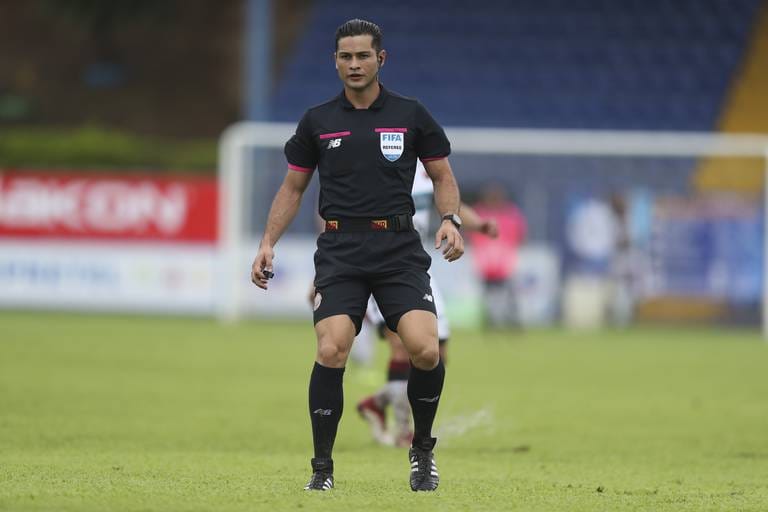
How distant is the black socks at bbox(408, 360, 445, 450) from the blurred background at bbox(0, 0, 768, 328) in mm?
13957

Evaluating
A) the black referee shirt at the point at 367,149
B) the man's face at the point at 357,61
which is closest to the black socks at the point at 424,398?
the black referee shirt at the point at 367,149

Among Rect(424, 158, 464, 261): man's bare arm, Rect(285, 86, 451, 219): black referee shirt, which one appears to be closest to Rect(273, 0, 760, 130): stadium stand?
Rect(424, 158, 464, 261): man's bare arm

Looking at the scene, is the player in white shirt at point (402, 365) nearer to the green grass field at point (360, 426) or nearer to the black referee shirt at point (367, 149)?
the green grass field at point (360, 426)

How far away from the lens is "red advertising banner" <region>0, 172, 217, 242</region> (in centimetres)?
2428

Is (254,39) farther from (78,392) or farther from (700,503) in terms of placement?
(700,503)

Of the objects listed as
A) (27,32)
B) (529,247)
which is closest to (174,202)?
(529,247)

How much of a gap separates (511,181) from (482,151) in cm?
72

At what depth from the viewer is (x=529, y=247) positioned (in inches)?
931

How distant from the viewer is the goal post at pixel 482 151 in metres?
23.3

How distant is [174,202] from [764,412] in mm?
14085

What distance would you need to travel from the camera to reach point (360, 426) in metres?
11.4

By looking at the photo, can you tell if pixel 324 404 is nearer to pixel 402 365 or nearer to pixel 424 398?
pixel 424 398

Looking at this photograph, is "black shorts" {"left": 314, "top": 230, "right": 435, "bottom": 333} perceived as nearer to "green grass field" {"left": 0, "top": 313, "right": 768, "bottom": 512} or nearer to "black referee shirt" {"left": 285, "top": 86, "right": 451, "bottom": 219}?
"black referee shirt" {"left": 285, "top": 86, "right": 451, "bottom": 219}

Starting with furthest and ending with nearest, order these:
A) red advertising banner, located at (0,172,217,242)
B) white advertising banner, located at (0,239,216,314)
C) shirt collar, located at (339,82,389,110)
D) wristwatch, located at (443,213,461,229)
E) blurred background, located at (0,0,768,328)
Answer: red advertising banner, located at (0,172,217,242)
white advertising banner, located at (0,239,216,314)
blurred background, located at (0,0,768,328)
wristwatch, located at (443,213,461,229)
shirt collar, located at (339,82,389,110)
